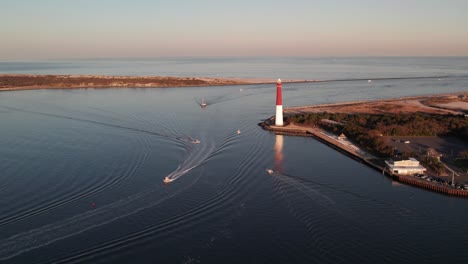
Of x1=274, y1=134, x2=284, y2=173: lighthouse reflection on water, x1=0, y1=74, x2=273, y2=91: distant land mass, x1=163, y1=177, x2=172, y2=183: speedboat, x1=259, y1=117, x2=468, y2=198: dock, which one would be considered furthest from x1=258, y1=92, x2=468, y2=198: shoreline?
x1=0, y1=74, x2=273, y2=91: distant land mass

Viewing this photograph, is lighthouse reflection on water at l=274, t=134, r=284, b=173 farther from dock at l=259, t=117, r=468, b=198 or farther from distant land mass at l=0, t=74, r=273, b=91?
distant land mass at l=0, t=74, r=273, b=91

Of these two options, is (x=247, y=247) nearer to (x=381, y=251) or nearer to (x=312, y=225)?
(x=312, y=225)

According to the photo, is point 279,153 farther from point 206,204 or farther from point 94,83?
point 94,83

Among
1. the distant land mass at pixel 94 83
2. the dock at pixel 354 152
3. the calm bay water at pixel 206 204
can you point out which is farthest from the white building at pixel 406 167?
the distant land mass at pixel 94 83

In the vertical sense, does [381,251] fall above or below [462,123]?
below

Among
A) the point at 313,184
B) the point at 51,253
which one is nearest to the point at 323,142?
the point at 313,184
